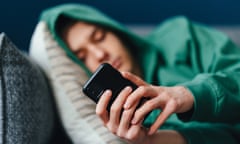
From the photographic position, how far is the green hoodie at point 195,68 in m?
0.78

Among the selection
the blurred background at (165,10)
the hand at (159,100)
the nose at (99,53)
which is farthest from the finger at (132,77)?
the blurred background at (165,10)

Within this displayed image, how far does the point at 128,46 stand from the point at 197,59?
0.68 feet

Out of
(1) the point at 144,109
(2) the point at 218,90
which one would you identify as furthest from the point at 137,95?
(2) the point at 218,90

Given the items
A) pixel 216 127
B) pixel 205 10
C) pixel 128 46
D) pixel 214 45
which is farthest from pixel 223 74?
pixel 205 10

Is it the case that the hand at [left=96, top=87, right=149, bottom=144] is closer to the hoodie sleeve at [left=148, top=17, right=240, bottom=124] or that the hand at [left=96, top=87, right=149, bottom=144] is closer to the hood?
the hoodie sleeve at [left=148, top=17, right=240, bottom=124]

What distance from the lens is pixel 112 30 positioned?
3.61 ft

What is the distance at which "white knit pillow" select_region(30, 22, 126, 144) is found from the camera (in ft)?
2.73

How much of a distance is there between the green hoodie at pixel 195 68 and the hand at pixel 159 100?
27mm

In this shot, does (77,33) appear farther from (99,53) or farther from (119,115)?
(119,115)

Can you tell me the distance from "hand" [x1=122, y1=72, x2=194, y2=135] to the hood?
315mm

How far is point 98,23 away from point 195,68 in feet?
0.90

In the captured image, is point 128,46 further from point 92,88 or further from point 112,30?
point 92,88

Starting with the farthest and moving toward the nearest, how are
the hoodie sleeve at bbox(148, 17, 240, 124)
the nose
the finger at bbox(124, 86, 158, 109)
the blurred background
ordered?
the blurred background → the nose → the hoodie sleeve at bbox(148, 17, 240, 124) → the finger at bbox(124, 86, 158, 109)

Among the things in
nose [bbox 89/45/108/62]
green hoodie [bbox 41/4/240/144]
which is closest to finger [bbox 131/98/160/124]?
green hoodie [bbox 41/4/240/144]
